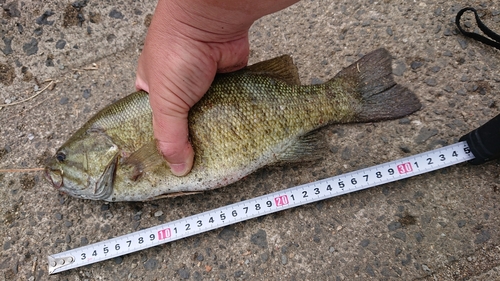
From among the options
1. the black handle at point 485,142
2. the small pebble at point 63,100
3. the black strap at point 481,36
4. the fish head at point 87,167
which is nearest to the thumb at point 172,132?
the fish head at point 87,167

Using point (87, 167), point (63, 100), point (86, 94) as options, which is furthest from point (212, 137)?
point (63, 100)

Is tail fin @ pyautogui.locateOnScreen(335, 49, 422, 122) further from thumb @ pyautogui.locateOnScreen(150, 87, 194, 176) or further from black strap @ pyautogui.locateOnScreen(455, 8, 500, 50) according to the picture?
thumb @ pyautogui.locateOnScreen(150, 87, 194, 176)

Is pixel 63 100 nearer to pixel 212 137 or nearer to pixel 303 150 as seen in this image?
pixel 212 137

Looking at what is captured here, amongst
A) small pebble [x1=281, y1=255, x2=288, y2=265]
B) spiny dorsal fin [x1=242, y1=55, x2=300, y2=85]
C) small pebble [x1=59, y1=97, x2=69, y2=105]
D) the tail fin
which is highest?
the tail fin

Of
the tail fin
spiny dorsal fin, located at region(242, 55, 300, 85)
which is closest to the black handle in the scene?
the tail fin

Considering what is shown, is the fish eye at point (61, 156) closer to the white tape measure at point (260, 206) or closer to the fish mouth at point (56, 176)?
the fish mouth at point (56, 176)
